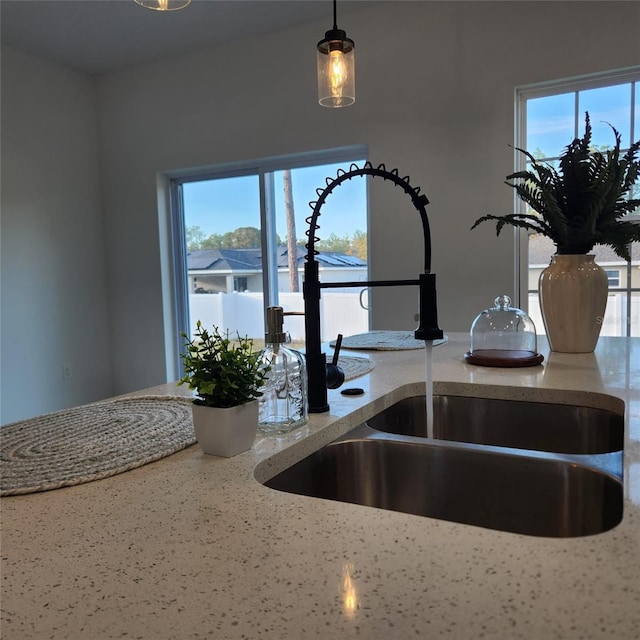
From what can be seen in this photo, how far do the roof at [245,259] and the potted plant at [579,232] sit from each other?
223cm

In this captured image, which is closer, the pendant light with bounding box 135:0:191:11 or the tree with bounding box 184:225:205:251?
the pendant light with bounding box 135:0:191:11

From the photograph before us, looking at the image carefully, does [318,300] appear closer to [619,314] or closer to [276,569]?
[276,569]

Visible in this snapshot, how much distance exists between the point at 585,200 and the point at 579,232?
0.30 feet

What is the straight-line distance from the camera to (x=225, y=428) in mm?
807

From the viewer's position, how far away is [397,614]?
44cm

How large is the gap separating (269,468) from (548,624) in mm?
462

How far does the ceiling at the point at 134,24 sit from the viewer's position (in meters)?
3.38

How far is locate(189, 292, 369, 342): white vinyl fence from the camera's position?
388cm

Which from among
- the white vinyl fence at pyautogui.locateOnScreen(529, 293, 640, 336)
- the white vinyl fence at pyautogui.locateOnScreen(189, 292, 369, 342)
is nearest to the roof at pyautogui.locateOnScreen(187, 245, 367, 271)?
the white vinyl fence at pyautogui.locateOnScreen(189, 292, 369, 342)

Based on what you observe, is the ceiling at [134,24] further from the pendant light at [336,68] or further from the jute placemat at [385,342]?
the jute placemat at [385,342]

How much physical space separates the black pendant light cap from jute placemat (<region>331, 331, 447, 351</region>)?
3.31ft

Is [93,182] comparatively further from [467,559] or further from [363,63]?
[467,559]

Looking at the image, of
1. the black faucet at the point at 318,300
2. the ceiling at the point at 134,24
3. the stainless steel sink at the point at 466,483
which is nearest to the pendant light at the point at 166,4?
the black faucet at the point at 318,300

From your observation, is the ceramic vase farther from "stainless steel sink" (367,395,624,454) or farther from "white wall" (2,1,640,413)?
"white wall" (2,1,640,413)
